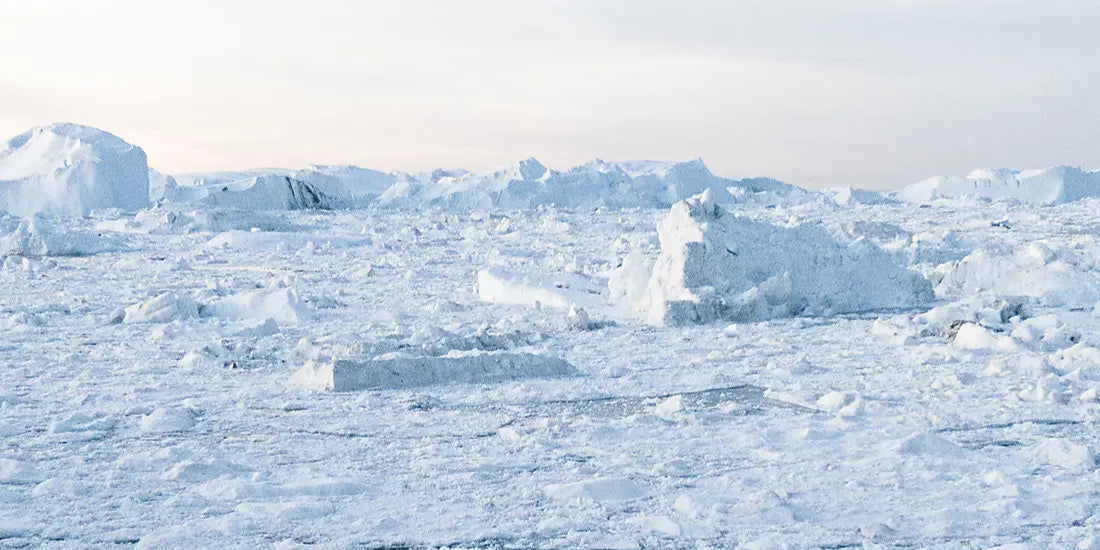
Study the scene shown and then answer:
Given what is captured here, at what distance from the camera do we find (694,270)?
6648 mm

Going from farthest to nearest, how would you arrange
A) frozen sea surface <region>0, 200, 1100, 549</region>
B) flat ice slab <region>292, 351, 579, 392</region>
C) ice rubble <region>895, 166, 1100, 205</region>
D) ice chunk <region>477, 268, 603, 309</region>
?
ice rubble <region>895, 166, 1100, 205</region>, ice chunk <region>477, 268, 603, 309</region>, flat ice slab <region>292, 351, 579, 392</region>, frozen sea surface <region>0, 200, 1100, 549</region>

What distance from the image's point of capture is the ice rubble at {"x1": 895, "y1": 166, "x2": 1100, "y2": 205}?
986 inches

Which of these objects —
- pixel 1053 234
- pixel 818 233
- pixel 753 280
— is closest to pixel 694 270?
pixel 753 280

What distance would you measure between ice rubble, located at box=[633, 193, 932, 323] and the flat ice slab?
1699 millimetres

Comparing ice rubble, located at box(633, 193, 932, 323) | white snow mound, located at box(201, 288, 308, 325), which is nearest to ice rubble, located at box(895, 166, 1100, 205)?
ice rubble, located at box(633, 193, 932, 323)

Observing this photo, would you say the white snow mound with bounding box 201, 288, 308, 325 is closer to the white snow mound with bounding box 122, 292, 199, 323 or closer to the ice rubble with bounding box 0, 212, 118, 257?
the white snow mound with bounding box 122, 292, 199, 323

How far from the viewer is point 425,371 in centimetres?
463

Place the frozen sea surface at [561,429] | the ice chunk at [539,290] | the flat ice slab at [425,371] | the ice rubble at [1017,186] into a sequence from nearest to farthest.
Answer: the frozen sea surface at [561,429] → the flat ice slab at [425,371] → the ice chunk at [539,290] → the ice rubble at [1017,186]

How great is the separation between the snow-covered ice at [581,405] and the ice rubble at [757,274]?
2cm

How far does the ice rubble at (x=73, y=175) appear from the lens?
20188mm

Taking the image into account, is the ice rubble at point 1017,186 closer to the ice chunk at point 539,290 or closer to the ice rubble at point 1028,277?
the ice rubble at point 1028,277

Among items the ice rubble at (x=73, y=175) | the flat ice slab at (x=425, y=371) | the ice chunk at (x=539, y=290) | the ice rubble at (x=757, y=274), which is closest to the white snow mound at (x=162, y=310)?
the ice chunk at (x=539, y=290)

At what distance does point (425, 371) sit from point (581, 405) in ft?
2.47

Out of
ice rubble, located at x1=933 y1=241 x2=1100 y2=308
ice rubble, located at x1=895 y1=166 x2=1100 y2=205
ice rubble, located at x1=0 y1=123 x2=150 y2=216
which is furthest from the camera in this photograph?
ice rubble, located at x1=895 y1=166 x2=1100 y2=205
